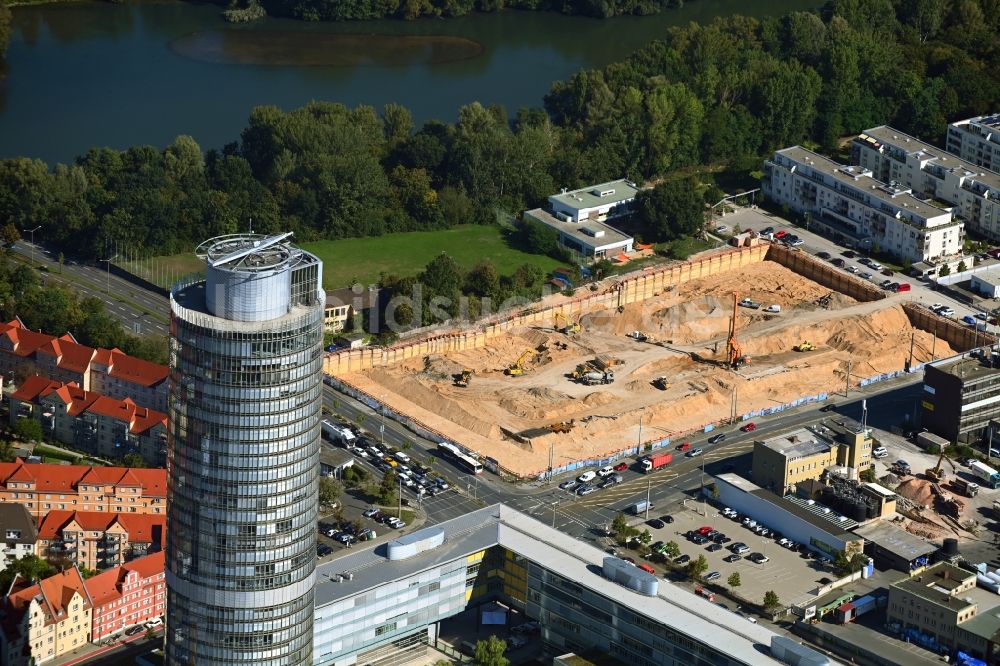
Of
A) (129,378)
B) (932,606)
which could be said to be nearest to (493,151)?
(129,378)

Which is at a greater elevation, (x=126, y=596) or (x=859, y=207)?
(x=859, y=207)

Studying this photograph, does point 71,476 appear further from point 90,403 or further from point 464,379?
point 464,379

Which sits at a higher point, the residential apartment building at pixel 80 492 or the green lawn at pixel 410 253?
the green lawn at pixel 410 253

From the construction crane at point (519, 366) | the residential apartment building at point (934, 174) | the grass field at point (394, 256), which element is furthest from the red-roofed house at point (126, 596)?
the residential apartment building at point (934, 174)

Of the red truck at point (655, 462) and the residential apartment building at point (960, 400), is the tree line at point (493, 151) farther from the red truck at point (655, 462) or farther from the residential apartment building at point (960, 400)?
the red truck at point (655, 462)

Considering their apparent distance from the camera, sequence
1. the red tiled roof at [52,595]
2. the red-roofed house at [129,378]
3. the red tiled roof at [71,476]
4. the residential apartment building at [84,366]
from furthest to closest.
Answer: the residential apartment building at [84,366]
the red-roofed house at [129,378]
the red tiled roof at [71,476]
the red tiled roof at [52,595]

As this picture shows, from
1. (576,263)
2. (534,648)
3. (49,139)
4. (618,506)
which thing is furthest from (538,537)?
(49,139)

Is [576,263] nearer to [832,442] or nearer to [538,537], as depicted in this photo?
[832,442]

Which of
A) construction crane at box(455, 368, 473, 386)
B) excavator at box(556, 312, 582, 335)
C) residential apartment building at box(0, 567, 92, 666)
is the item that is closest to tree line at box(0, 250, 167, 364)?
construction crane at box(455, 368, 473, 386)
